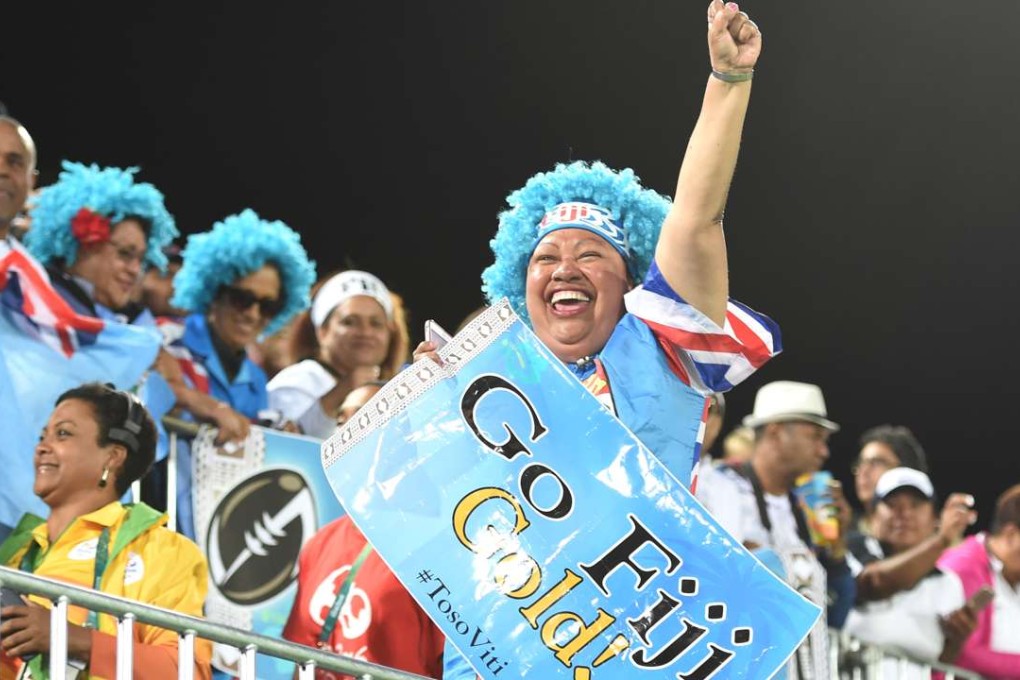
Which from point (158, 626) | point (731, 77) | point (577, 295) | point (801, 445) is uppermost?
point (801, 445)

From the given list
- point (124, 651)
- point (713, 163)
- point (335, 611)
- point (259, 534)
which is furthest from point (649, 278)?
point (259, 534)

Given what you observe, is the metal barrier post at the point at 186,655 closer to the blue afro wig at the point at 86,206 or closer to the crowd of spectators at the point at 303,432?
the crowd of spectators at the point at 303,432

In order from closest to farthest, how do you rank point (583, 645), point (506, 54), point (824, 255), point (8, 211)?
point (583, 645) → point (8, 211) → point (506, 54) → point (824, 255)

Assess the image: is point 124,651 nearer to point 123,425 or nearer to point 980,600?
point 123,425

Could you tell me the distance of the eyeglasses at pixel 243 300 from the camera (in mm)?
6160

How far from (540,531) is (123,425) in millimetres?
1573

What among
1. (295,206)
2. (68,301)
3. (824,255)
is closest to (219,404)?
(68,301)

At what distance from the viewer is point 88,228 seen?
18.2ft

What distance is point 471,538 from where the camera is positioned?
3.27 metres

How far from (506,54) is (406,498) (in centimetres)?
763

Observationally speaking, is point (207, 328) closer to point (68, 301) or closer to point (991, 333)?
point (68, 301)

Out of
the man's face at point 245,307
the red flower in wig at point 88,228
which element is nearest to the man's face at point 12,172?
the red flower in wig at point 88,228

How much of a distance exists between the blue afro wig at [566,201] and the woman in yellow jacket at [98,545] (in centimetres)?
104

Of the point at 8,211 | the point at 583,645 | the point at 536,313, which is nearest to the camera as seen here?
the point at 583,645
